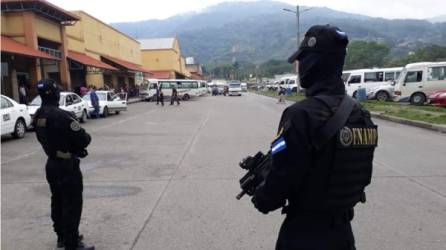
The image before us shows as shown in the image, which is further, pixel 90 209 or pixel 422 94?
pixel 422 94

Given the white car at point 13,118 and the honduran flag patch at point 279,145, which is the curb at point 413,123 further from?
the honduran flag patch at point 279,145

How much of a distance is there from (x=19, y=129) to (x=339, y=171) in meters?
14.8

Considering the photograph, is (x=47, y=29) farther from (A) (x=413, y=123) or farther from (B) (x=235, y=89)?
(B) (x=235, y=89)

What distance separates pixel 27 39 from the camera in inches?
1058

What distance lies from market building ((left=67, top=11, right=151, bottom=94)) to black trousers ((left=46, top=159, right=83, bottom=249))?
97.8 feet

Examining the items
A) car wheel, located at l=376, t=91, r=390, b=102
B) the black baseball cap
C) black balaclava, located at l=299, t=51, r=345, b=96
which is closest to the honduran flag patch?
black balaclava, located at l=299, t=51, r=345, b=96

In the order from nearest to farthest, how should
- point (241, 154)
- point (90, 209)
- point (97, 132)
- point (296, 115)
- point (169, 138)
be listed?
point (296, 115)
point (90, 209)
point (241, 154)
point (169, 138)
point (97, 132)

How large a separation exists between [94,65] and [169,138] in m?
22.7

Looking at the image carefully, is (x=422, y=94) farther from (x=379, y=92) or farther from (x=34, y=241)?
(x=34, y=241)

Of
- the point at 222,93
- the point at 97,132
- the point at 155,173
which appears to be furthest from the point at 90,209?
the point at 222,93

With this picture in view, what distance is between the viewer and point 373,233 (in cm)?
505

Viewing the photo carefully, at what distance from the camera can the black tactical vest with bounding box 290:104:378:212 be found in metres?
2.31

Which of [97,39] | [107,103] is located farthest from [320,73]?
[97,39]

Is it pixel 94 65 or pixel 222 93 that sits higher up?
pixel 94 65
